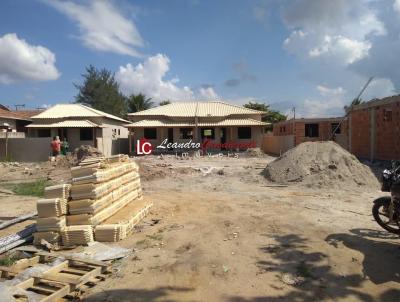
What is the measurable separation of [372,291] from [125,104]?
57.5 metres

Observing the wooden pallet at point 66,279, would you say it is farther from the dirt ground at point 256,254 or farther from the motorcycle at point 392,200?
the motorcycle at point 392,200

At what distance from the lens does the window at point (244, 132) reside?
113 feet

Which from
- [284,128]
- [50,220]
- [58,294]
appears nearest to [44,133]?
[284,128]

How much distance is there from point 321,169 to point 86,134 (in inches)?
943

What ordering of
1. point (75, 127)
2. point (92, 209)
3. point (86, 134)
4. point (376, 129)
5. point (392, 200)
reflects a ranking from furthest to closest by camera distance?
point (86, 134) < point (75, 127) < point (376, 129) < point (92, 209) < point (392, 200)

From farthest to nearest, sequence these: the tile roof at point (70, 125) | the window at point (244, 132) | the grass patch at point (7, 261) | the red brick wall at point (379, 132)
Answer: the window at point (244, 132) → the tile roof at point (70, 125) → the red brick wall at point (379, 132) → the grass patch at point (7, 261)

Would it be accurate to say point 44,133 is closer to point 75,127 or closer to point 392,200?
point 75,127

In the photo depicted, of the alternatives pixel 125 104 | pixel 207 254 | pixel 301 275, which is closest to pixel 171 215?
pixel 207 254

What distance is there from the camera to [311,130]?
1334 inches

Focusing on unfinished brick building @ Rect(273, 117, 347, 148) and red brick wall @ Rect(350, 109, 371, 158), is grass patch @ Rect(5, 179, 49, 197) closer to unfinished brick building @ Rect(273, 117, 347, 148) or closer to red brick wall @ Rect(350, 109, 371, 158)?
red brick wall @ Rect(350, 109, 371, 158)

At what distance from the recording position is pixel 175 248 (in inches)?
247

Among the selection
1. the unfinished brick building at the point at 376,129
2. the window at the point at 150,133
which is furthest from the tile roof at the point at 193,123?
the unfinished brick building at the point at 376,129

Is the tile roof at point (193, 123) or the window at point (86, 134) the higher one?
the tile roof at point (193, 123)

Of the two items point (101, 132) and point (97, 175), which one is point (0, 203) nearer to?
point (97, 175)
